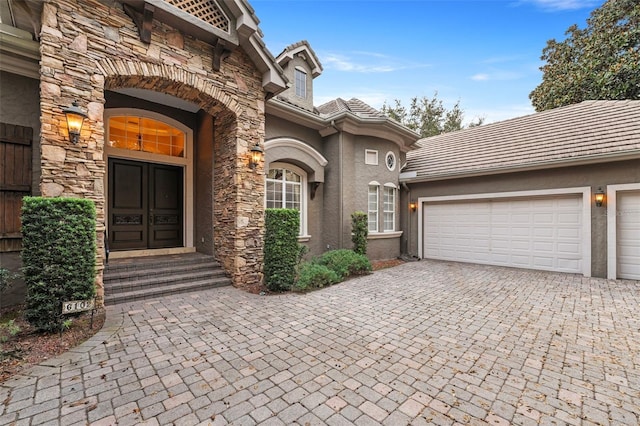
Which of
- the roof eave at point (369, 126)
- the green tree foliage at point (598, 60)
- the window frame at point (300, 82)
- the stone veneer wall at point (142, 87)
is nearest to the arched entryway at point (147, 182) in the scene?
the stone veneer wall at point (142, 87)

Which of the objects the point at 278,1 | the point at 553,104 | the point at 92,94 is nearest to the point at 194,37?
the point at 92,94

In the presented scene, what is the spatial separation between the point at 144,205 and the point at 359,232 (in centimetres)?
633

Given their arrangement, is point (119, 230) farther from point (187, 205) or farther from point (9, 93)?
point (9, 93)

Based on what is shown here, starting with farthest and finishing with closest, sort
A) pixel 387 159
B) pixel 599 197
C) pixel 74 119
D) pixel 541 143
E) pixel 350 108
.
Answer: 1. pixel 387 159
2. pixel 350 108
3. pixel 541 143
4. pixel 599 197
5. pixel 74 119

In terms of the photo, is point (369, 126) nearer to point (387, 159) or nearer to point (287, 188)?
point (387, 159)

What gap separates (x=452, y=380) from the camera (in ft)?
8.90

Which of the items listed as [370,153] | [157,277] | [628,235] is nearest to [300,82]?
[370,153]

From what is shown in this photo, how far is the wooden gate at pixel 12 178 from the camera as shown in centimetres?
442

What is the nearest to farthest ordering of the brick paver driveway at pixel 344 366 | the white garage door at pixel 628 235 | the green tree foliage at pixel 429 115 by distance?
the brick paver driveway at pixel 344 366
the white garage door at pixel 628 235
the green tree foliage at pixel 429 115

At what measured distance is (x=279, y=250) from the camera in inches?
230

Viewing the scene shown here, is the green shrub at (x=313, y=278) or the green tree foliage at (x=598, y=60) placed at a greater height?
the green tree foliage at (x=598, y=60)

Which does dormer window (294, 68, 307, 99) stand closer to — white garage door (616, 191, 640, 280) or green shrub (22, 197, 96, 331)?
green shrub (22, 197, 96, 331)

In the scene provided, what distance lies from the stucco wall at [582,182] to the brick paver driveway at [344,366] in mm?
2783

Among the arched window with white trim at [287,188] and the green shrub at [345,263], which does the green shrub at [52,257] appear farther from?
the green shrub at [345,263]
